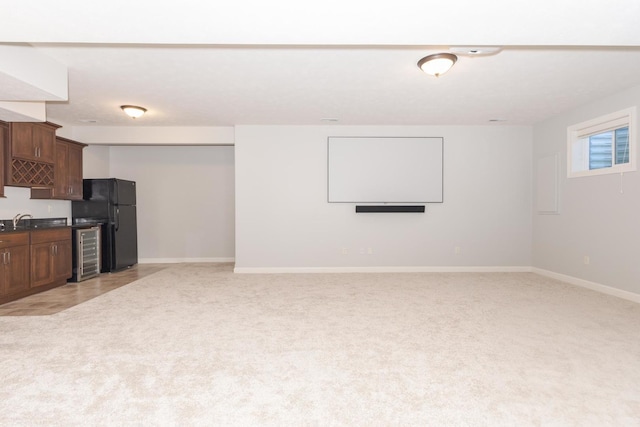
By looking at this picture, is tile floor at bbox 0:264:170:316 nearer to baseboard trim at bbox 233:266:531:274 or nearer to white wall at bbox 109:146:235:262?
white wall at bbox 109:146:235:262

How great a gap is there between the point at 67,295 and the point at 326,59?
4.40 m

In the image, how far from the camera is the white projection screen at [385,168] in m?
6.25

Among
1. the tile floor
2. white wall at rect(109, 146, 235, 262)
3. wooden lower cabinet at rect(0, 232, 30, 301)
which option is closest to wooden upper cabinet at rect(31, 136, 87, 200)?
wooden lower cabinet at rect(0, 232, 30, 301)

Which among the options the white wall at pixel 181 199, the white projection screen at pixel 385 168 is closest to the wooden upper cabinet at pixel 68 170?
the white wall at pixel 181 199

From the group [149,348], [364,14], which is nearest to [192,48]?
[364,14]

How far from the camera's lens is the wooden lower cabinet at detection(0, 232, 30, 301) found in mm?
4098

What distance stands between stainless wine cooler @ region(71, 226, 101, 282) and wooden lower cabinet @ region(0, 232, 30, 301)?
0.94 meters

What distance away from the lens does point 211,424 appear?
1.81m

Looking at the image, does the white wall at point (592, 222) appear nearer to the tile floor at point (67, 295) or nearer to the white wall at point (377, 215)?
the white wall at point (377, 215)

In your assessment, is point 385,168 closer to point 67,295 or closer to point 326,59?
point 326,59

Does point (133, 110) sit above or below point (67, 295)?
above

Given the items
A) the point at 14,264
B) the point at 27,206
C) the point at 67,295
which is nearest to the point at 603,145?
the point at 67,295

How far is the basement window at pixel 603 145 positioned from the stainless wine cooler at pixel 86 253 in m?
7.64

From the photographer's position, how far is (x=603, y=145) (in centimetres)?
484
